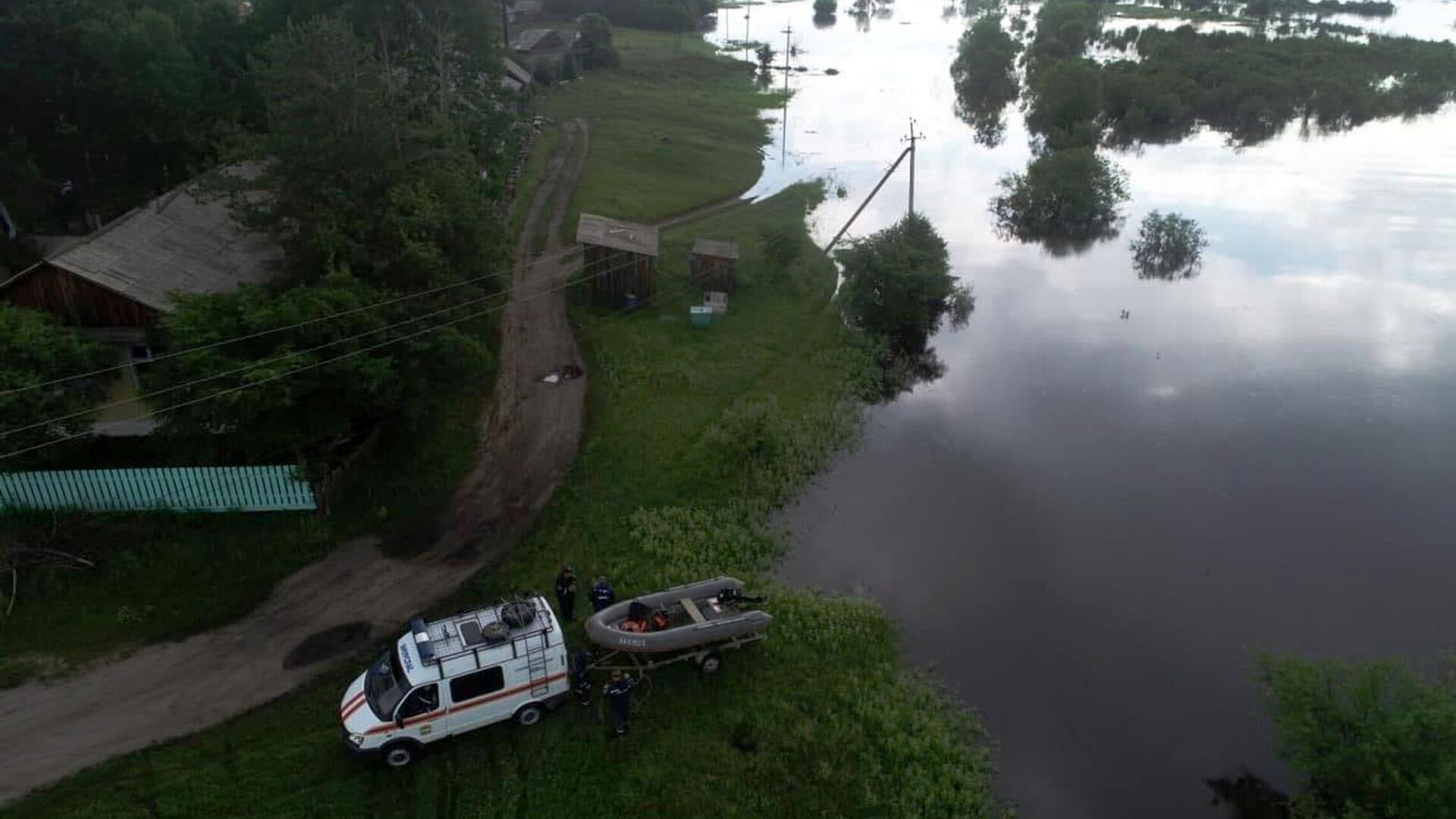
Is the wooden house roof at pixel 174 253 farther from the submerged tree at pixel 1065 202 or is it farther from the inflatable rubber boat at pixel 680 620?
the submerged tree at pixel 1065 202

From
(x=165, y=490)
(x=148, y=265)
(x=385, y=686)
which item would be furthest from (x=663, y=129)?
(x=385, y=686)

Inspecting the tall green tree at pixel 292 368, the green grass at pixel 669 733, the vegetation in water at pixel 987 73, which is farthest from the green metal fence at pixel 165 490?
the vegetation in water at pixel 987 73

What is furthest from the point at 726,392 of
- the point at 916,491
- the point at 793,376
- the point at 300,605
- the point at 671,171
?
the point at 671,171

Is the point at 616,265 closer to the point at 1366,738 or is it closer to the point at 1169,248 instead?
the point at 1366,738

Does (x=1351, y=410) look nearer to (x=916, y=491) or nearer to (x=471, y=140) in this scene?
(x=916, y=491)

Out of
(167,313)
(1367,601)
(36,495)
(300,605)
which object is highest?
(167,313)

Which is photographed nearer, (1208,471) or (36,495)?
(36,495)
